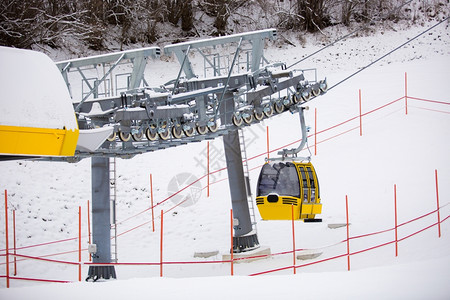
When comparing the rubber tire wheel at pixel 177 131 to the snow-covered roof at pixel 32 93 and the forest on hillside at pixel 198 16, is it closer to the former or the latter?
the snow-covered roof at pixel 32 93

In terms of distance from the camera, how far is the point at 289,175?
20.8 m

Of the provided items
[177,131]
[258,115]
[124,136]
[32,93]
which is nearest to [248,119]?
[258,115]

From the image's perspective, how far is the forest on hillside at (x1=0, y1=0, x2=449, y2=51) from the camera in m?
43.9

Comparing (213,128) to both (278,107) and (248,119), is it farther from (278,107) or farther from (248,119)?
(278,107)

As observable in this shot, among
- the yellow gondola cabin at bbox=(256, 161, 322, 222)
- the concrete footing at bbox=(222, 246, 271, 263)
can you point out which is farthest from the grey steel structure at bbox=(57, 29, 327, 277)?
the yellow gondola cabin at bbox=(256, 161, 322, 222)

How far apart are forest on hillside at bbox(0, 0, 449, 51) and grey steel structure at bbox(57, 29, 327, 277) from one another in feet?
71.6

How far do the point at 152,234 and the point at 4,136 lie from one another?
627 inches

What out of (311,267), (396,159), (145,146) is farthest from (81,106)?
(396,159)

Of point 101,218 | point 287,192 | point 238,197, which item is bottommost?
point 101,218

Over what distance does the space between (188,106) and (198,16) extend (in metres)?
30.4

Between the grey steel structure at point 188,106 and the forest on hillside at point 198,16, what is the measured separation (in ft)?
71.6

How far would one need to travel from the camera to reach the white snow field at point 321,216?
13.7 metres

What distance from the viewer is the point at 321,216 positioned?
24.5m

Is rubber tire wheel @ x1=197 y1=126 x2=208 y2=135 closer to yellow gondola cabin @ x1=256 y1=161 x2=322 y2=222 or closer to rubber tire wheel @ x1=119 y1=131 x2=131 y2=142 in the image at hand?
rubber tire wheel @ x1=119 y1=131 x2=131 y2=142
